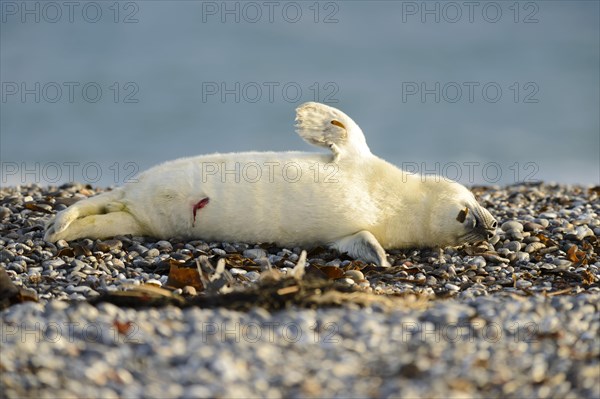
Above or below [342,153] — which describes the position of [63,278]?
below

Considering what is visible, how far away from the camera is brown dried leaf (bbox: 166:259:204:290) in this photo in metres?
6.64

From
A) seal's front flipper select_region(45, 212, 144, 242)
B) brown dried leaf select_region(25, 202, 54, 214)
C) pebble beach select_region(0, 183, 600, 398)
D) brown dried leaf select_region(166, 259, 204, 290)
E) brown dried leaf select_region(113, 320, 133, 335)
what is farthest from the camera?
brown dried leaf select_region(25, 202, 54, 214)

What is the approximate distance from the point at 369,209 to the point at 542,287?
5.56 feet

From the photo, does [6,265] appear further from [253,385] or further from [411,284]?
[253,385]

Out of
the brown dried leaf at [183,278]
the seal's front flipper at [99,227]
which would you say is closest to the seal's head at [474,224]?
the brown dried leaf at [183,278]

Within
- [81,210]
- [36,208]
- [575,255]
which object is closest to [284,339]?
[81,210]

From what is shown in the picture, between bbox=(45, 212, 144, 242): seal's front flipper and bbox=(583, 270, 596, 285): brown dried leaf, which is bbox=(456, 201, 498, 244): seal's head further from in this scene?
bbox=(45, 212, 144, 242): seal's front flipper

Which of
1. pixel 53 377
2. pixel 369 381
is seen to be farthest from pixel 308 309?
pixel 53 377

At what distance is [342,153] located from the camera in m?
8.44

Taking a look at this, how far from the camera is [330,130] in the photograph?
8.53 metres

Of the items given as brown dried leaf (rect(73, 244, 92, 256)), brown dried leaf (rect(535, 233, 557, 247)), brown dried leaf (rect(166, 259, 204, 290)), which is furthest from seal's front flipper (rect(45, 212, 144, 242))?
brown dried leaf (rect(535, 233, 557, 247))

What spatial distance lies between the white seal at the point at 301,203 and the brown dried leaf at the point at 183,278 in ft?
4.83

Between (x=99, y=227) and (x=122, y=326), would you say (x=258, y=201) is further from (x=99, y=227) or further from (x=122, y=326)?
(x=122, y=326)

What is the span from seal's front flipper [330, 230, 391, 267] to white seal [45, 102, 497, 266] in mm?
11
